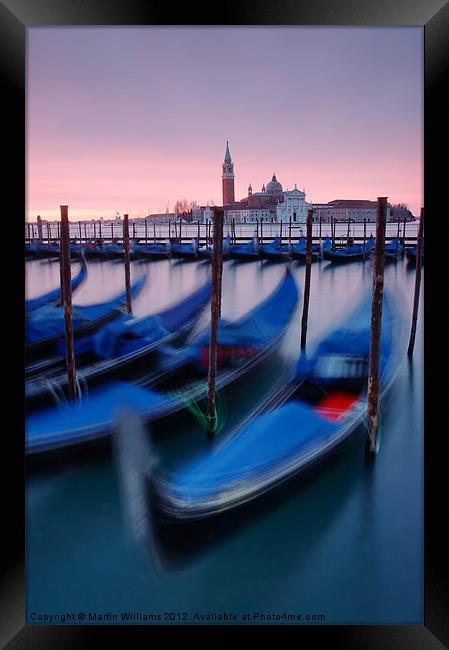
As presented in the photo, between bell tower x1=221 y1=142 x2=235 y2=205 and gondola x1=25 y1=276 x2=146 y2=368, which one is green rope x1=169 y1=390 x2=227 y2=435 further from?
bell tower x1=221 y1=142 x2=235 y2=205

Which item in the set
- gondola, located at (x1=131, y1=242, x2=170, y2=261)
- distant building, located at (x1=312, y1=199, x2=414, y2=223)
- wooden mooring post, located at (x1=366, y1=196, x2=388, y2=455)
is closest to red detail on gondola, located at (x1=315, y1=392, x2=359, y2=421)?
wooden mooring post, located at (x1=366, y1=196, x2=388, y2=455)

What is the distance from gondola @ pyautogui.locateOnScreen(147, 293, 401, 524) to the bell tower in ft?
3.67

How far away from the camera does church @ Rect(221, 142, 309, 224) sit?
2.90m

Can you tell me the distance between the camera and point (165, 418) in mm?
2953

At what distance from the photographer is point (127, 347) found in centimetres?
371

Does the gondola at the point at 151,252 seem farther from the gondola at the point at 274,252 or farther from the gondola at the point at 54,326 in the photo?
the gondola at the point at 54,326

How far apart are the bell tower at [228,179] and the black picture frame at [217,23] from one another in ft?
2.16

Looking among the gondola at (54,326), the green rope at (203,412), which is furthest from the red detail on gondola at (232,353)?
the gondola at (54,326)

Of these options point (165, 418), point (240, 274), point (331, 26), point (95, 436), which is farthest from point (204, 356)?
point (240, 274)

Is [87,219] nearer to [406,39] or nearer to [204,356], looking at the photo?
[204,356]

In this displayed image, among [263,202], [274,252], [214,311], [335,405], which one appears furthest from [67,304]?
[274,252]

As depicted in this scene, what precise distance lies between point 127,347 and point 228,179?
1343mm

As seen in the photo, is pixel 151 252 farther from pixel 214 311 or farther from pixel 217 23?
pixel 217 23
